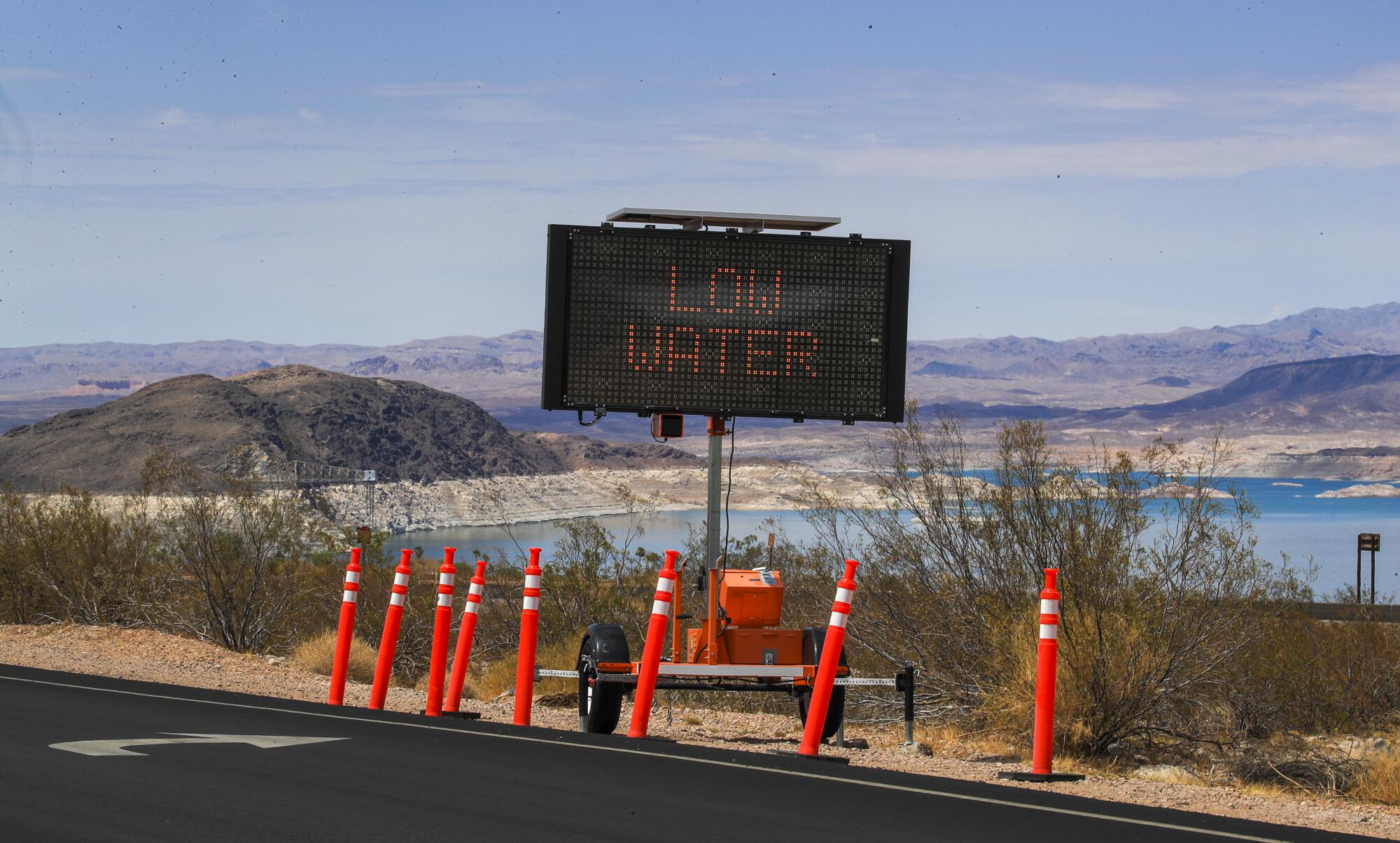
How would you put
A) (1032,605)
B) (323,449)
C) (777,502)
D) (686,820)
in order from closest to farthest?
(686,820) < (1032,605) < (777,502) < (323,449)

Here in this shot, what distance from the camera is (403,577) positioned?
1265cm

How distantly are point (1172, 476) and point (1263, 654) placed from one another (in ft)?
16.1

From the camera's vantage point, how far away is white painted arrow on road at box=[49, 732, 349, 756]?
28.2ft

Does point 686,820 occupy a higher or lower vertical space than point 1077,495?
lower

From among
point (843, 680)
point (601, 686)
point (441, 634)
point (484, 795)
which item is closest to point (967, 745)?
point (843, 680)

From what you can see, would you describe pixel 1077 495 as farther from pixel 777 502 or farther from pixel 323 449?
pixel 323 449

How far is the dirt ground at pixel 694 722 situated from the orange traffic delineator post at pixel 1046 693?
12 centimetres

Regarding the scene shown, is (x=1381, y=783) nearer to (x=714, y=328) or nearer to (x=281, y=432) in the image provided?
(x=714, y=328)

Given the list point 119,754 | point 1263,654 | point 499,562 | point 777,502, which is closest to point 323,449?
point 777,502

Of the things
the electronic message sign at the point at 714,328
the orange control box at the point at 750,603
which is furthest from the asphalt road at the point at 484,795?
the electronic message sign at the point at 714,328

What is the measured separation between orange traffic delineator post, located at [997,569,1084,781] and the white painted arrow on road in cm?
417

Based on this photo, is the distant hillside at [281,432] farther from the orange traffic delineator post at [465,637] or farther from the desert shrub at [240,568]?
the orange traffic delineator post at [465,637]

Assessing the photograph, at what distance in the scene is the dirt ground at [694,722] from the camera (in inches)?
351

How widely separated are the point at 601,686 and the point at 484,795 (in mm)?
4069
